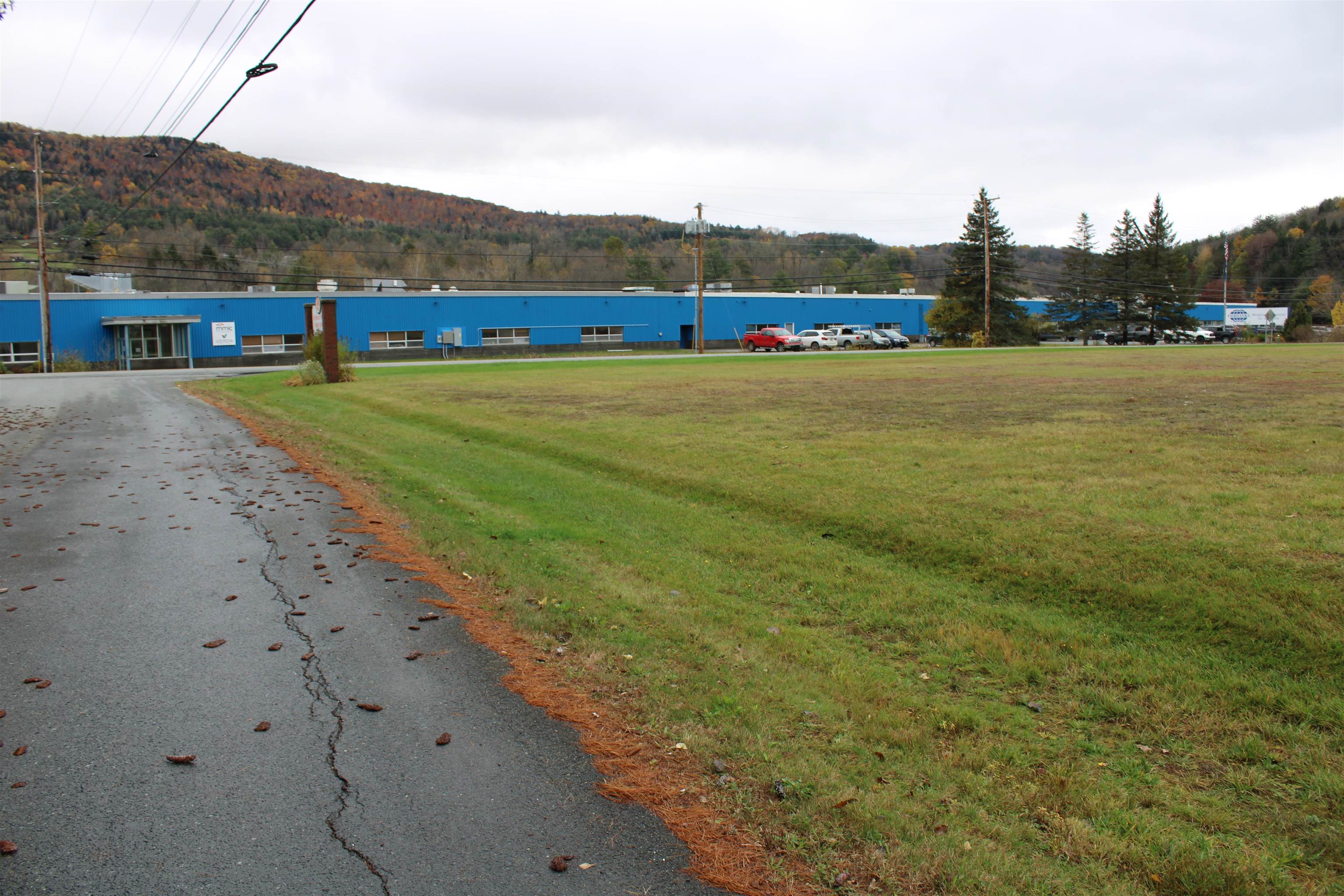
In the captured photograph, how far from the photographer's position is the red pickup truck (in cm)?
5884

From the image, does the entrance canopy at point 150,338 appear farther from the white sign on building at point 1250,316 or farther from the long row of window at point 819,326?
the white sign on building at point 1250,316

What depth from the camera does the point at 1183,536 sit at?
6973 millimetres

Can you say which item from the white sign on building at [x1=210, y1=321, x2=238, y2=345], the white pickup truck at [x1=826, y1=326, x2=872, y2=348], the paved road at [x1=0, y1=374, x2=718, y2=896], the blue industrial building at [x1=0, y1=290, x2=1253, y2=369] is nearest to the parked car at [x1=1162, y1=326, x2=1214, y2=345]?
the blue industrial building at [x1=0, y1=290, x2=1253, y2=369]

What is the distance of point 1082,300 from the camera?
87875 mm

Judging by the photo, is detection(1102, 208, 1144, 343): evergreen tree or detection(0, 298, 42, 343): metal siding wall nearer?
detection(0, 298, 42, 343): metal siding wall

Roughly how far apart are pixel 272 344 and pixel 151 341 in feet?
22.0

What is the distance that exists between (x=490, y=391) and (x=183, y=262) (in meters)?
65.5

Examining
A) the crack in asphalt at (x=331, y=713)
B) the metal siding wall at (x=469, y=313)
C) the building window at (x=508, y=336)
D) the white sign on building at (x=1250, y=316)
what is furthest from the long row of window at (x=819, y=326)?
the crack in asphalt at (x=331, y=713)

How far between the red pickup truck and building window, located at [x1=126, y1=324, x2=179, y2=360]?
124 feet

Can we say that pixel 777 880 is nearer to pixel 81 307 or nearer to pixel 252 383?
pixel 252 383

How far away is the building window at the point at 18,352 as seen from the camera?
47625 millimetres

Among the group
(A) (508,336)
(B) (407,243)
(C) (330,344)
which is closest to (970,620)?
(C) (330,344)

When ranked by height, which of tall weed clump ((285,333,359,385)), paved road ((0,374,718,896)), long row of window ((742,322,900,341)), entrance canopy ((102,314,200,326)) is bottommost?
paved road ((0,374,718,896))

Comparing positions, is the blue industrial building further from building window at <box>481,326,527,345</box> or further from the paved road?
the paved road
